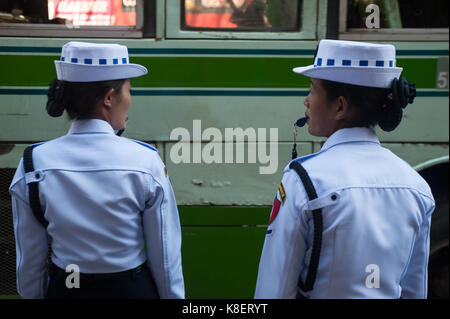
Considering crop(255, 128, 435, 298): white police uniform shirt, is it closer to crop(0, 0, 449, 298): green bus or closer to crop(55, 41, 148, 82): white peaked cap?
crop(55, 41, 148, 82): white peaked cap

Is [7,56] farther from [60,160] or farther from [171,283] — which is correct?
[171,283]

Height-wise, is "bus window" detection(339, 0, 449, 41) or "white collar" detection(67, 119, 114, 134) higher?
"bus window" detection(339, 0, 449, 41)

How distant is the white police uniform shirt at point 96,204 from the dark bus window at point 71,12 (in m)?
1.49

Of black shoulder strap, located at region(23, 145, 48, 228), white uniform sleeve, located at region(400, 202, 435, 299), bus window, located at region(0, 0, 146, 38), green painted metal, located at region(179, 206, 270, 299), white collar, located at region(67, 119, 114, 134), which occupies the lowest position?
green painted metal, located at region(179, 206, 270, 299)

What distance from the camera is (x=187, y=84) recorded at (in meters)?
3.13

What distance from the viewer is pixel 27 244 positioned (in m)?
1.79

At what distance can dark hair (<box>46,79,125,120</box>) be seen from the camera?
181 cm

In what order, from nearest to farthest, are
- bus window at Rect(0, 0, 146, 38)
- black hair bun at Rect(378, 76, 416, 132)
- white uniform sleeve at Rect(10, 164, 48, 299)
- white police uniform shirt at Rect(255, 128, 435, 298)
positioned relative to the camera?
white police uniform shirt at Rect(255, 128, 435, 298) → black hair bun at Rect(378, 76, 416, 132) → white uniform sleeve at Rect(10, 164, 48, 299) → bus window at Rect(0, 0, 146, 38)

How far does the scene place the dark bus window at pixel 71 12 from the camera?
308 centimetres

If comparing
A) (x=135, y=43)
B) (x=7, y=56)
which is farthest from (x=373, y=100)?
(x=7, y=56)

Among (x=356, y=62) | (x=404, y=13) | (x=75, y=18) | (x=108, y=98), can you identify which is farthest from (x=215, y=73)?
(x=356, y=62)

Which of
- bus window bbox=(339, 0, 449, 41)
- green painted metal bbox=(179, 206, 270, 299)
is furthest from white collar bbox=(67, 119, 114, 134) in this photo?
bus window bbox=(339, 0, 449, 41)

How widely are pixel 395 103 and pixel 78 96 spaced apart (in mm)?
1080

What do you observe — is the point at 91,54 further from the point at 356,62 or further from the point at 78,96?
the point at 356,62
